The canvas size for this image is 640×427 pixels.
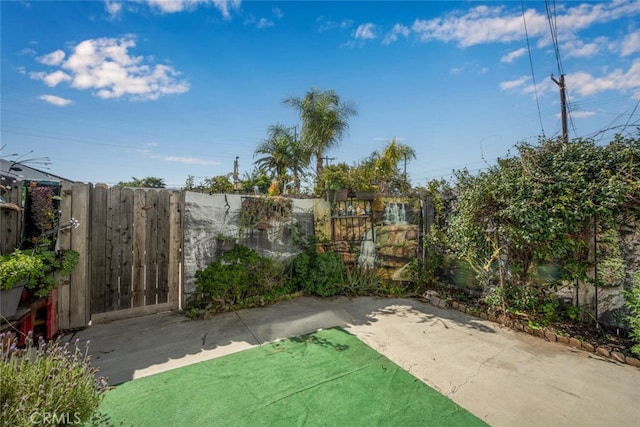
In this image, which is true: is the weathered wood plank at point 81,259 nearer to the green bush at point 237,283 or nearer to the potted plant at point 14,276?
the potted plant at point 14,276

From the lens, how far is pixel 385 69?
22.0 ft

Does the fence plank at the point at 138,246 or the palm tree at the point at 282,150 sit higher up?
the palm tree at the point at 282,150

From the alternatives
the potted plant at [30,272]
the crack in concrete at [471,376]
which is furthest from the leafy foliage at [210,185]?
the crack in concrete at [471,376]

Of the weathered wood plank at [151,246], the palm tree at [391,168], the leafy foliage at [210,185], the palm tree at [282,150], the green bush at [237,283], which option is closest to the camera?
the weathered wood plank at [151,246]

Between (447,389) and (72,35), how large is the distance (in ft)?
23.4

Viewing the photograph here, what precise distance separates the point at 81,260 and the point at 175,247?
1129mm

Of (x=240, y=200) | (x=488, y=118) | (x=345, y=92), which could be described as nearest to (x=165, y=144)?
(x=345, y=92)

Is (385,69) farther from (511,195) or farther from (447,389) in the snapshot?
(447,389)

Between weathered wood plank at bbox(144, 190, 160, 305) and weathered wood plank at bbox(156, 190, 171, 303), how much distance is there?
4 cm

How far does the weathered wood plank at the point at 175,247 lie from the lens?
13.8ft

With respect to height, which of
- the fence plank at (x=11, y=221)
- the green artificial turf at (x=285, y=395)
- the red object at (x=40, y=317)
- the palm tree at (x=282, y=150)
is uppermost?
the palm tree at (x=282, y=150)

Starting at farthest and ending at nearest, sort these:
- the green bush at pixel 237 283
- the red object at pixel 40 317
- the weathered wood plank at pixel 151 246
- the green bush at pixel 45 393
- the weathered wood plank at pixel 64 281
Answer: the green bush at pixel 237 283 < the weathered wood plank at pixel 151 246 < the weathered wood plank at pixel 64 281 < the red object at pixel 40 317 < the green bush at pixel 45 393

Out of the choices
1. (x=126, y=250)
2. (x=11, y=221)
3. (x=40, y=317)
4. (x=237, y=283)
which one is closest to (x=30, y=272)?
(x=11, y=221)

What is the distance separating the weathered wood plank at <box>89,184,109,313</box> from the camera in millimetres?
3672
